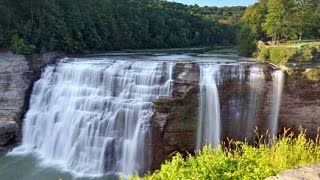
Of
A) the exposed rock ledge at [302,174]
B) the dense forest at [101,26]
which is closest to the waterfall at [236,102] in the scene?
the dense forest at [101,26]

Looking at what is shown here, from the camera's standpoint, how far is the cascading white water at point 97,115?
18703 millimetres

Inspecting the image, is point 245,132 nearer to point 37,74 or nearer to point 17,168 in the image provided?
point 17,168

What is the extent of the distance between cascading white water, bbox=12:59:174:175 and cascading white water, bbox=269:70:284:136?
508cm

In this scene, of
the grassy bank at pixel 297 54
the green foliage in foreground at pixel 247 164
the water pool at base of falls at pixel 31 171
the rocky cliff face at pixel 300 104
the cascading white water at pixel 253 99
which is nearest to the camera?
the green foliage in foreground at pixel 247 164

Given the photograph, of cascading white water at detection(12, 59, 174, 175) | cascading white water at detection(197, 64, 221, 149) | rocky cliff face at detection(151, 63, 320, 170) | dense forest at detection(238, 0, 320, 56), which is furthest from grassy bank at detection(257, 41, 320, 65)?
cascading white water at detection(12, 59, 174, 175)

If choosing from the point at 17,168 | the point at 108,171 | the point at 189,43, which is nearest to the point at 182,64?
the point at 108,171

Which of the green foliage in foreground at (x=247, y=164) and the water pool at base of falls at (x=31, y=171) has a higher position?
the green foliage in foreground at (x=247, y=164)

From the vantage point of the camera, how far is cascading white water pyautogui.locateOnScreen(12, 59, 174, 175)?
736 inches

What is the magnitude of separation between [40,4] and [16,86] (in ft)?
27.1

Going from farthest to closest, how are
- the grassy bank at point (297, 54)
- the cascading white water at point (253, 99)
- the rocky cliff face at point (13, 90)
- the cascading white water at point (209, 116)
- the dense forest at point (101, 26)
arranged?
the dense forest at point (101, 26), the rocky cliff face at point (13, 90), the grassy bank at point (297, 54), the cascading white water at point (253, 99), the cascading white water at point (209, 116)

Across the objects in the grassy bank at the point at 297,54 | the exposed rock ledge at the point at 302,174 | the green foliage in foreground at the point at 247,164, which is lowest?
the green foliage in foreground at the point at 247,164

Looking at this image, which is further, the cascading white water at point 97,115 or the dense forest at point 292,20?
the dense forest at point 292,20

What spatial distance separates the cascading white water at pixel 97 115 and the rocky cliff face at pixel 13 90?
1.69 ft

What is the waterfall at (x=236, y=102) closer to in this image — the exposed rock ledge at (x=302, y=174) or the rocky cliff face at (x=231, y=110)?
the rocky cliff face at (x=231, y=110)
